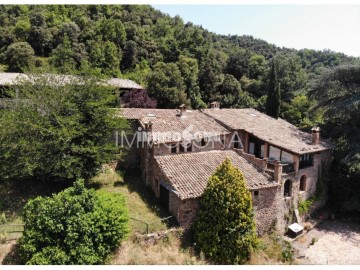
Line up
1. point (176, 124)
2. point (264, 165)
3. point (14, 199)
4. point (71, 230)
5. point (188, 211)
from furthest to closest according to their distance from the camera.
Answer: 1. point (176, 124)
2. point (264, 165)
3. point (14, 199)
4. point (188, 211)
5. point (71, 230)

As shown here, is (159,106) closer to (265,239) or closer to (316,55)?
(265,239)

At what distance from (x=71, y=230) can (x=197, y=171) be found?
945 centimetres

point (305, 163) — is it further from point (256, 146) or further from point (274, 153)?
point (256, 146)

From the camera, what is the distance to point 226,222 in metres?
16.6

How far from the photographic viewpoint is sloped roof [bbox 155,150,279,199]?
18.3 meters

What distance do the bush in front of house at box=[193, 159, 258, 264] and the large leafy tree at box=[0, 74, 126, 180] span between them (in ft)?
25.9

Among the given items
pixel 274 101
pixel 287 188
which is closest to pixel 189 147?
pixel 287 188

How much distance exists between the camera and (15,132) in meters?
18.6

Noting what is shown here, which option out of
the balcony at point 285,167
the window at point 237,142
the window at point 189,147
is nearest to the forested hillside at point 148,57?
the window at point 237,142

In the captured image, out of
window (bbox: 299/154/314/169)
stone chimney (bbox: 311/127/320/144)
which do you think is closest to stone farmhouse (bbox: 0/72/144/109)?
window (bbox: 299/154/314/169)

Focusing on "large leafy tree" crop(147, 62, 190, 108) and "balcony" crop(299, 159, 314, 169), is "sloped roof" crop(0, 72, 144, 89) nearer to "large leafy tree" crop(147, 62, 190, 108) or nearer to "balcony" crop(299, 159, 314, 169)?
"large leafy tree" crop(147, 62, 190, 108)

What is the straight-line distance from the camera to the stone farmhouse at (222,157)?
63.8 feet

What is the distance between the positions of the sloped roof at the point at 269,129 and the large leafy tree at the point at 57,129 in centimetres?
1077

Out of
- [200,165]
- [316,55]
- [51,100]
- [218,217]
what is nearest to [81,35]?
[51,100]
